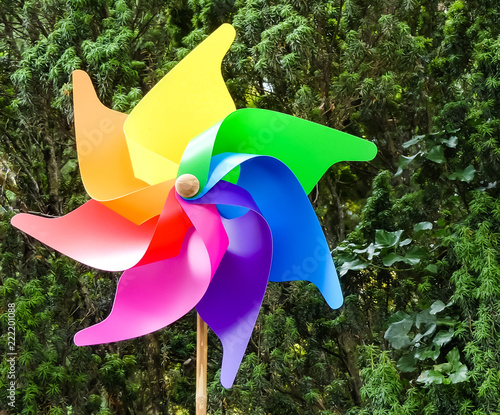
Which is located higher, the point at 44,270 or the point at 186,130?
the point at 186,130

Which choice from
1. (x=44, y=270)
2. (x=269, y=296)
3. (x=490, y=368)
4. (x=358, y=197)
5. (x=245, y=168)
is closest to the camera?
(x=245, y=168)

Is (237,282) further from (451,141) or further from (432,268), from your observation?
(451,141)

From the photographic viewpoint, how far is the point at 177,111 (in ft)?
6.27

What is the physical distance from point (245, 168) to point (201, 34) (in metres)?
0.97

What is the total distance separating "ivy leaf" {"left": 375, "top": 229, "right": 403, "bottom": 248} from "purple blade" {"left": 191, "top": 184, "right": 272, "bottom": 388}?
67 centimetres

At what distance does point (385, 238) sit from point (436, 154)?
0.32 meters

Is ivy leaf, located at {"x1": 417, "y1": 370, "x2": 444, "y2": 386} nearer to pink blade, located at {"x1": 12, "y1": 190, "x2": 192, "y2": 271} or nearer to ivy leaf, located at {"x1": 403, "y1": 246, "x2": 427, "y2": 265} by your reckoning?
ivy leaf, located at {"x1": 403, "y1": 246, "x2": 427, "y2": 265}

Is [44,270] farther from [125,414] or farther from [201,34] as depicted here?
[201,34]

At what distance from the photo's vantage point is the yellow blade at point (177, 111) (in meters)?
1.82

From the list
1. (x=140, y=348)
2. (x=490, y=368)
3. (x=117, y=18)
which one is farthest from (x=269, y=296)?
(x=117, y=18)

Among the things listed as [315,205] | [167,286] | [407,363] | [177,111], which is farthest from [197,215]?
[315,205]

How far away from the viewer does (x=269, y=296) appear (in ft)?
8.29

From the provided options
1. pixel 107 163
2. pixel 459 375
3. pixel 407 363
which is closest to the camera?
pixel 107 163

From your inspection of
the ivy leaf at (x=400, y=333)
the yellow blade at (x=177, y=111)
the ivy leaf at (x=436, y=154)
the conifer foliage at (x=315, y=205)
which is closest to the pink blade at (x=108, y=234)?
the yellow blade at (x=177, y=111)
